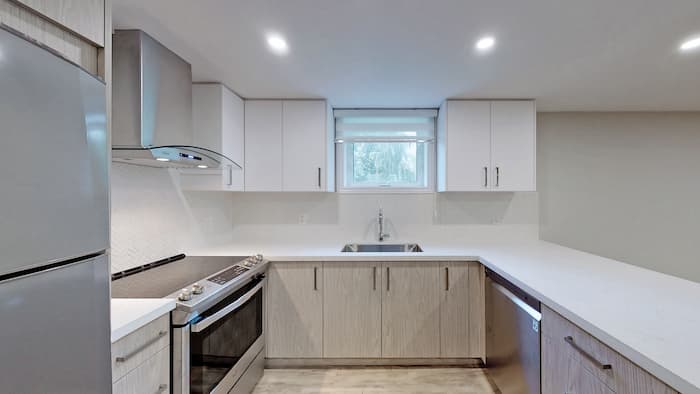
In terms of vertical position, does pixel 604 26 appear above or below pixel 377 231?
above

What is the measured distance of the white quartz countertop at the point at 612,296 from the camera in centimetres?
83

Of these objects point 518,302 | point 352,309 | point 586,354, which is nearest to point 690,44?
point 518,302

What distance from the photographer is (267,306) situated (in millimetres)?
2223

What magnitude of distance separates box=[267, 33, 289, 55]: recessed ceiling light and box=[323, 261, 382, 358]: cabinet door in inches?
59.4

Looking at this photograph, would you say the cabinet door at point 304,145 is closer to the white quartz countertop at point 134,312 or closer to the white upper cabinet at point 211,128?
the white upper cabinet at point 211,128

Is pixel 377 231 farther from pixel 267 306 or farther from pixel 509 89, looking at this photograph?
pixel 509 89

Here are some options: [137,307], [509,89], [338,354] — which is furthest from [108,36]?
[509,89]

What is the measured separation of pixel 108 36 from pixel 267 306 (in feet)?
6.24

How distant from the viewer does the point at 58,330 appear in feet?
2.19

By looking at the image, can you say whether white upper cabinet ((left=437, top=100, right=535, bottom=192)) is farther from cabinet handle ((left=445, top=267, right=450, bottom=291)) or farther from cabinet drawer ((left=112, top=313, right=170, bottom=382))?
cabinet drawer ((left=112, top=313, right=170, bottom=382))

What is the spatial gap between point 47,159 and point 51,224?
0.15 m

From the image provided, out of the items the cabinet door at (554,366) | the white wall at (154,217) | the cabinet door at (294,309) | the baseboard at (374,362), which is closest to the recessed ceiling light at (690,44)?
the cabinet door at (554,366)

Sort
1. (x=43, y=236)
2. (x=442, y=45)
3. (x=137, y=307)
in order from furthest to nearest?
(x=442, y=45)
(x=137, y=307)
(x=43, y=236)

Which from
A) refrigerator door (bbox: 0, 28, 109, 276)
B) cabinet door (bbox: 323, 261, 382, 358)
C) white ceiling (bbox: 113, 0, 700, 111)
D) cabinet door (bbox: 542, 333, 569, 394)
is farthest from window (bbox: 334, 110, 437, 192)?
refrigerator door (bbox: 0, 28, 109, 276)
